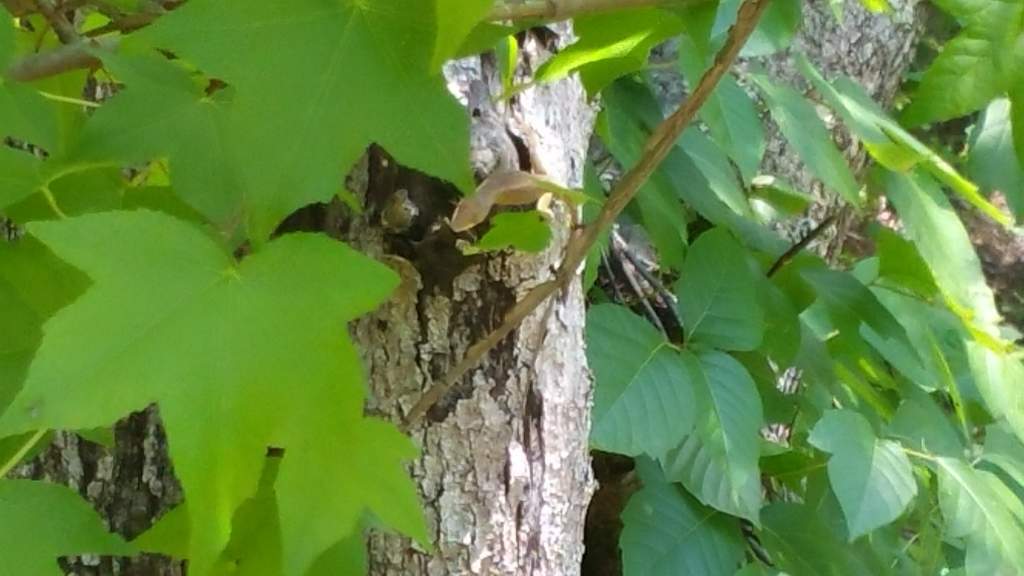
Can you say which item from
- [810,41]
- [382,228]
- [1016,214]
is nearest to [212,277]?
[382,228]

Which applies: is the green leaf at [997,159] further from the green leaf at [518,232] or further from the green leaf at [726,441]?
the green leaf at [518,232]

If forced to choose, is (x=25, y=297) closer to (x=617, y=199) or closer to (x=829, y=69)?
(x=617, y=199)

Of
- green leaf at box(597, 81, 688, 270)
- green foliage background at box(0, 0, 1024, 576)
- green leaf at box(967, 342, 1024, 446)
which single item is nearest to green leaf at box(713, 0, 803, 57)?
green foliage background at box(0, 0, 1024, 576)

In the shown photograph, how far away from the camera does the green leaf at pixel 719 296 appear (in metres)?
0.87

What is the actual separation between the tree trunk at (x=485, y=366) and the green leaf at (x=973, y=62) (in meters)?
0.20

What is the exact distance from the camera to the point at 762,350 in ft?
3.20

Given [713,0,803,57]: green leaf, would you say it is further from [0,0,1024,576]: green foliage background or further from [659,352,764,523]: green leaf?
[659,352,764,523]: green leaf

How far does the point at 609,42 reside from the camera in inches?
20.9

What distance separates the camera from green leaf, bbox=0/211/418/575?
15.2 inches

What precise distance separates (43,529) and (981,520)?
0.71 meters

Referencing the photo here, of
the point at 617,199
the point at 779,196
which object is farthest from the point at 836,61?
the point at 617,199

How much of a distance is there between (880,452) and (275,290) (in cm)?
58

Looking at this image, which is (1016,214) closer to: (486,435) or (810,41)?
(810,41)

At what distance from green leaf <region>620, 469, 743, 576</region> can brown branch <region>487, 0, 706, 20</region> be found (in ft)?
1.67
